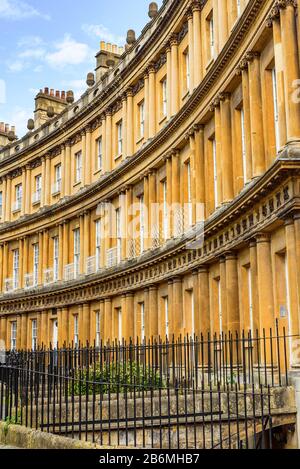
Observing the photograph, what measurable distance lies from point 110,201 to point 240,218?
44.0ft

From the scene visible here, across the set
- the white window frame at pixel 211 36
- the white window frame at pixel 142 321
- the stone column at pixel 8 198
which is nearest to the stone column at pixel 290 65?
the white window frame at pixel 211 36

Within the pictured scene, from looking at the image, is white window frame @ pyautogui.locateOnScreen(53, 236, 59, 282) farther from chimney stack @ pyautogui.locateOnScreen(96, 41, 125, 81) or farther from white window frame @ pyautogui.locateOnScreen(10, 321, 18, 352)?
chimney stack @ pyautogui.locateOnScreen(96, 41, 125, 81)

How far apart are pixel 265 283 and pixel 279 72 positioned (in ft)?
14.7

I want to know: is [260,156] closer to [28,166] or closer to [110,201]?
[110,201]

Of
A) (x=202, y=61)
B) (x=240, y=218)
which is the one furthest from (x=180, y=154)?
(x=240, y=218)

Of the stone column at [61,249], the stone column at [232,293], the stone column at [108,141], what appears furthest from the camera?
the stone column at [61,249]

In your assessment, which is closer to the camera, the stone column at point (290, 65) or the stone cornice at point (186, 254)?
the stone column at point (290, 65)

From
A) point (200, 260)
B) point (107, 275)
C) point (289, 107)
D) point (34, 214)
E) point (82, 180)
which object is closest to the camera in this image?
point (289, 107)

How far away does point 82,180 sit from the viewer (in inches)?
1249

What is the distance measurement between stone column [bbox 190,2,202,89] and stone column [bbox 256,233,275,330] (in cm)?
754

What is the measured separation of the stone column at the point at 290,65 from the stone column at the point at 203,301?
22.3 ft

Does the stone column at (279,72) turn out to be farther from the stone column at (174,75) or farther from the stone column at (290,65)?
the stone column at (174,75)

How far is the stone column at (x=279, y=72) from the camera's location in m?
13.8

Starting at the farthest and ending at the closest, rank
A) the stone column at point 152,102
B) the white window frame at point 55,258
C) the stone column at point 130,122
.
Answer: the white window frame at point 55,258
the stone column at point 130,122
the stone column at point 152,102
